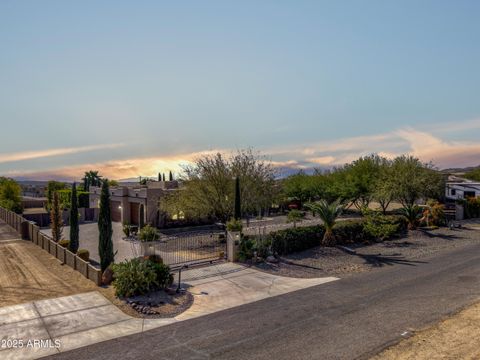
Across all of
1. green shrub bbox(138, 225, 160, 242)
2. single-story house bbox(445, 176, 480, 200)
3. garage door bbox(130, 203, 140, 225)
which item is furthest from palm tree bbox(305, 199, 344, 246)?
single-story house bbox(445, 176, 480, 200)

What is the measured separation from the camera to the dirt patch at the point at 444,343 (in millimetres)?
9961

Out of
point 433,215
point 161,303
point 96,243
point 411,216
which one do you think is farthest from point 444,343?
point 96,243

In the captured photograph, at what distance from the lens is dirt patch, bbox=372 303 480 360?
9.96 metres

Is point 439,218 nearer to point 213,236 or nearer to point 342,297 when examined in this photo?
point 213,236

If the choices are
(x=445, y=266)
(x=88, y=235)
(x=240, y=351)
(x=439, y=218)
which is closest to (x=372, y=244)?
(x=445, y=266)

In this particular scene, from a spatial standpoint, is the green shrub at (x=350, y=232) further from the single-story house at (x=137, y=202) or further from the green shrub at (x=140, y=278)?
the single-story house at (x=137, y=202)

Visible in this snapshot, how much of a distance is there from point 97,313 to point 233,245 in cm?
868

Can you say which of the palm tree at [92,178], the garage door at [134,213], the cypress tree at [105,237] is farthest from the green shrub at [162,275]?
the palm tree at [92,178]

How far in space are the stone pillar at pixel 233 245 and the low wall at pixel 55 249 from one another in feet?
23.1

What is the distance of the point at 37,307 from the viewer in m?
14.1

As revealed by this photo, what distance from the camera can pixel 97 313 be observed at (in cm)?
1353

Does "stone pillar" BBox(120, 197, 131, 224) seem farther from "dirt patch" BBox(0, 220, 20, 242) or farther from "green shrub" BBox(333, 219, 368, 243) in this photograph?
"green shrub" BBox(333, 219, 368, 243)

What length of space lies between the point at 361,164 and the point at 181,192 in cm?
2533

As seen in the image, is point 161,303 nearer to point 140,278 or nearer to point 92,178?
point 140,278
